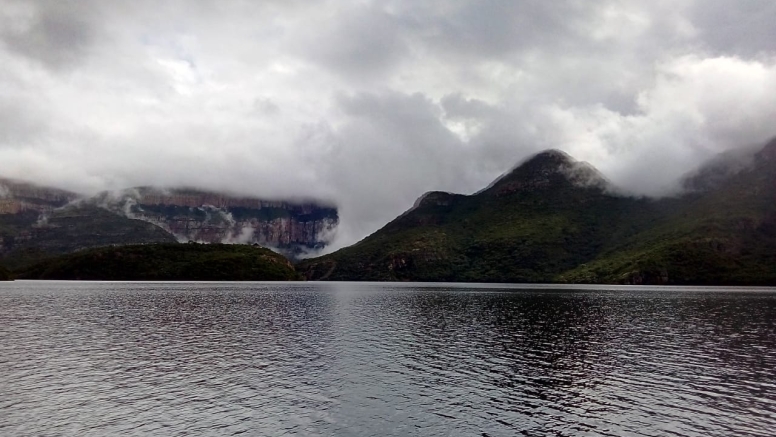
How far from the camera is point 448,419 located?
150 feet

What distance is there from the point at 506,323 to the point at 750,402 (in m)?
72.7

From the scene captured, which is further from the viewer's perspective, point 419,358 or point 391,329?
point 391,329

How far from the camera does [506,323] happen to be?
123 meters

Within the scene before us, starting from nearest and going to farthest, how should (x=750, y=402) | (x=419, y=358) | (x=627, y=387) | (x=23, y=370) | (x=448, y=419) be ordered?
1. (x=448, y=419)
2. (x=750, y=402)
3. (x=627, y=387)
4. (x=23, y=370)
5. (x=419, y=358)

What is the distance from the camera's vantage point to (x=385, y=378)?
62.8m

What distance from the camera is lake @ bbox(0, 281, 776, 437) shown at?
44.2 m

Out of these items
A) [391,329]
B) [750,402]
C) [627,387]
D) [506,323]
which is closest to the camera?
→ [750,402]

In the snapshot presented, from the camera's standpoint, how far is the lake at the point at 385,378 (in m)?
44.2

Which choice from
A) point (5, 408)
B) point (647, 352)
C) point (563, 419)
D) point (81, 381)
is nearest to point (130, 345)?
point (81, 381)

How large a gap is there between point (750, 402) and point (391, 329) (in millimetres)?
72315

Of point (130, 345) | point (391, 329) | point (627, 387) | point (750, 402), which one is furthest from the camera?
point (391, 329)

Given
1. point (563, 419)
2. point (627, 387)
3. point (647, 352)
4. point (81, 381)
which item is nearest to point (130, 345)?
point (81, 381)

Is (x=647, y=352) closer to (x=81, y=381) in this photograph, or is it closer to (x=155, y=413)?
(x=155, y=413)

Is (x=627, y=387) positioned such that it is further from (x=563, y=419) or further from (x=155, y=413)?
(x=155, y=413)
